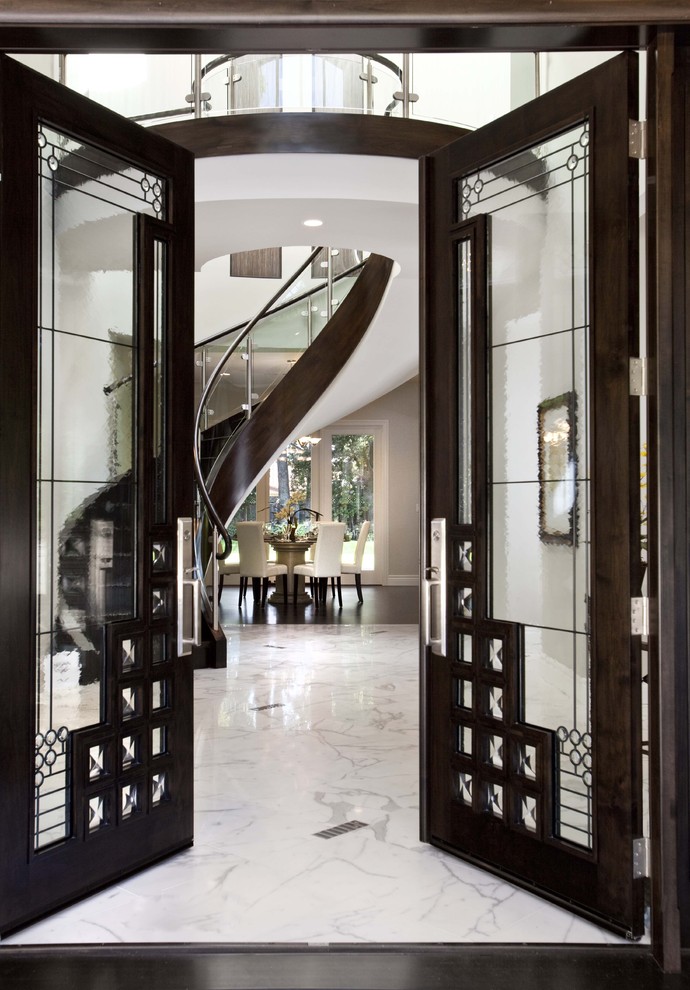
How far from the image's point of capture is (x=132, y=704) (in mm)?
2934

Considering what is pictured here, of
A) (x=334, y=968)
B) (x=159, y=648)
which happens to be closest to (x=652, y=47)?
(x=159, y=648)

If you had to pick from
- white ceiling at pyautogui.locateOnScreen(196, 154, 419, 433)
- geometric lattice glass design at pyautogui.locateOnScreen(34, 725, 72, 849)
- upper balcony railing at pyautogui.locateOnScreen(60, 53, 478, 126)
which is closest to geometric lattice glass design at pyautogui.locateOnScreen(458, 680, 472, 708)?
geometric lattice glass design at pyautogui.locateOnScreen(34, 725, 72, 849)

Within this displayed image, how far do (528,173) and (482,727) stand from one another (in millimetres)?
1890

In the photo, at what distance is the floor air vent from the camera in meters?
3.27

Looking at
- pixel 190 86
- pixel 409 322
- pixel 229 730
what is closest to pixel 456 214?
pixel 190 86

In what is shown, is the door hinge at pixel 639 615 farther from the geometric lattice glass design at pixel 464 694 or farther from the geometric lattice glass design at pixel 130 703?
the geometric lattice glass design at pixel 130 703

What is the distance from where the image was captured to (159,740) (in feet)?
10.0

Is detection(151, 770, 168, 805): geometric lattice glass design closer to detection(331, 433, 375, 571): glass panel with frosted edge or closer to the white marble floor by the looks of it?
the white marble floor

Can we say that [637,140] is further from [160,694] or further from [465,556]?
[160,694]

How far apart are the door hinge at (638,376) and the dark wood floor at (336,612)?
679 cm

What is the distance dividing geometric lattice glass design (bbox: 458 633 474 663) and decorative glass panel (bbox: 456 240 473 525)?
0.41 metres

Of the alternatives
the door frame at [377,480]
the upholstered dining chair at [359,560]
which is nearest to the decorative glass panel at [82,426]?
the upholstered dining chair at [359,560]

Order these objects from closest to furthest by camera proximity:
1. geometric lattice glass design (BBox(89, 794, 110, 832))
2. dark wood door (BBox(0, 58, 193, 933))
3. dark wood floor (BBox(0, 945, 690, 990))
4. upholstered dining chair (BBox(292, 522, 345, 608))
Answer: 1. dark wood floor (BBox(0, 945, 690, 990))
2. dark wood door (BBox(0, 58, 193, 933))
3. geometric lattice glass design (BBox(89, 794, 110, 832))
4. upholstered dining chair (BBox(292, 522, 345, 608))

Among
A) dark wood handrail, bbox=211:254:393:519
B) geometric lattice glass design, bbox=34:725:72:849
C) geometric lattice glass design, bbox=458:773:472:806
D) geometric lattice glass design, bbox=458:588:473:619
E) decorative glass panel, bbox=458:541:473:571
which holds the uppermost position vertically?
dark wood handrail, bbox=211:254:393:519
